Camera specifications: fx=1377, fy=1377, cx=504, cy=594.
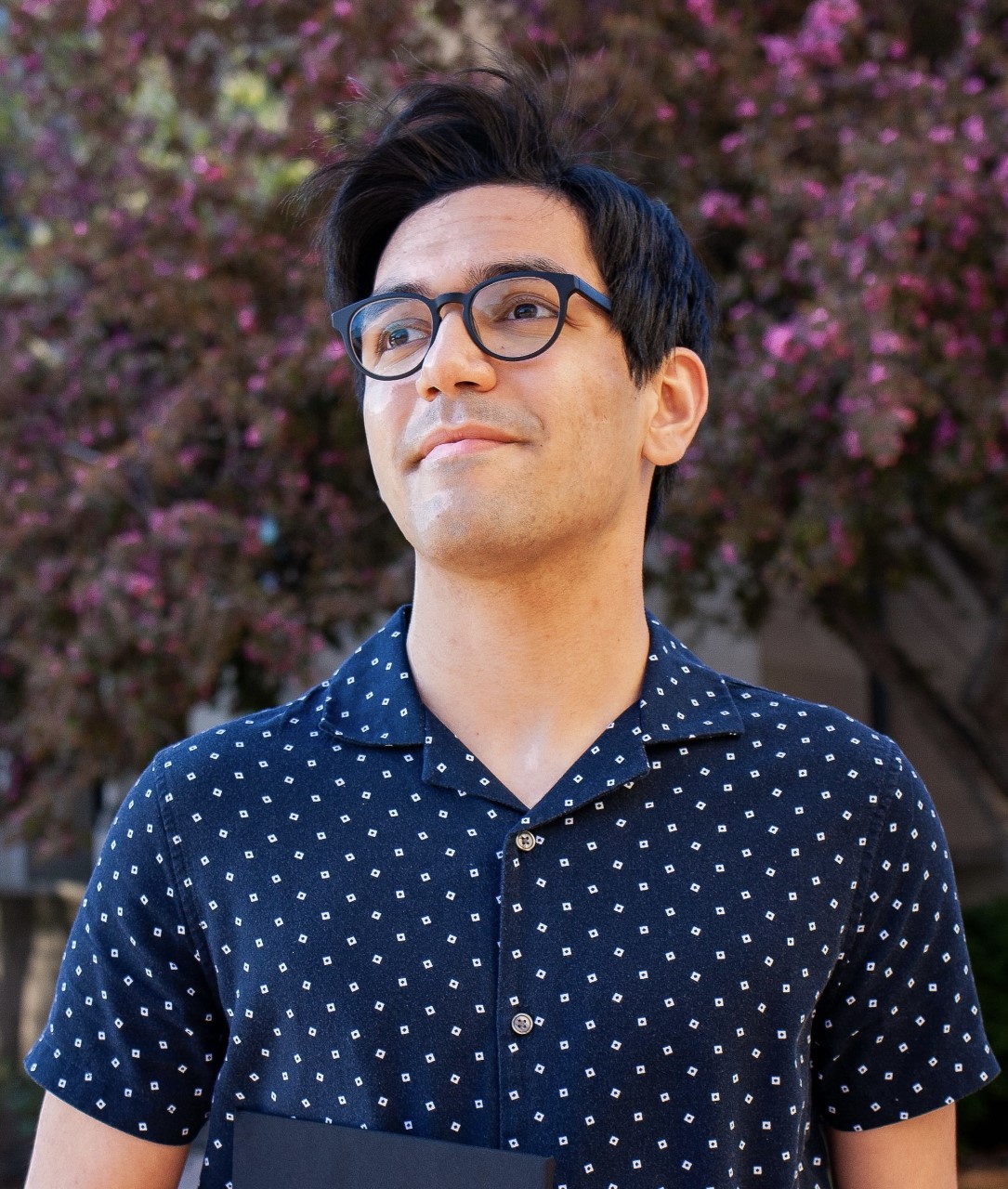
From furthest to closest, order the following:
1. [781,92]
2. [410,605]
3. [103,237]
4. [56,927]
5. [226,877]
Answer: [56,927], [103,237], [781,92], [410,605], [226,877]

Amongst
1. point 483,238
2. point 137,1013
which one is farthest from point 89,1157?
point 483,238

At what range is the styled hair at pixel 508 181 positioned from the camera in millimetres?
1848

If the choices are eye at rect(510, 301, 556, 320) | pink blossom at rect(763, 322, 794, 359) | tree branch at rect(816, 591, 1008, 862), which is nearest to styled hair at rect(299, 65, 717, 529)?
eye at rect(510, 301, 556, 320)

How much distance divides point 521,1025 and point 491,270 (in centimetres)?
90

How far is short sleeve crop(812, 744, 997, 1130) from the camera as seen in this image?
5.32ft

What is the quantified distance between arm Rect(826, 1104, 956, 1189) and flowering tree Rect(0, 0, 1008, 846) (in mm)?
A: 2343

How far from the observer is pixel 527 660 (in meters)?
1.73

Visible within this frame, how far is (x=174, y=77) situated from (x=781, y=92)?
2340 mm

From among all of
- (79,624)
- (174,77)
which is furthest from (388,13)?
(79,624)

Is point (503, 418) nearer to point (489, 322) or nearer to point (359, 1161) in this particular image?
point (489, 322)

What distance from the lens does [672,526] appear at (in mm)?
4746

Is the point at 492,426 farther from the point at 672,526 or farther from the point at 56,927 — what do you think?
the point at 56,927

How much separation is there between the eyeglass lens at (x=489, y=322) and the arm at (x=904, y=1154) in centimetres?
103

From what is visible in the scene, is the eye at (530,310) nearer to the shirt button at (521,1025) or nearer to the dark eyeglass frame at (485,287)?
the dark eyeglass frame at (485,287)
